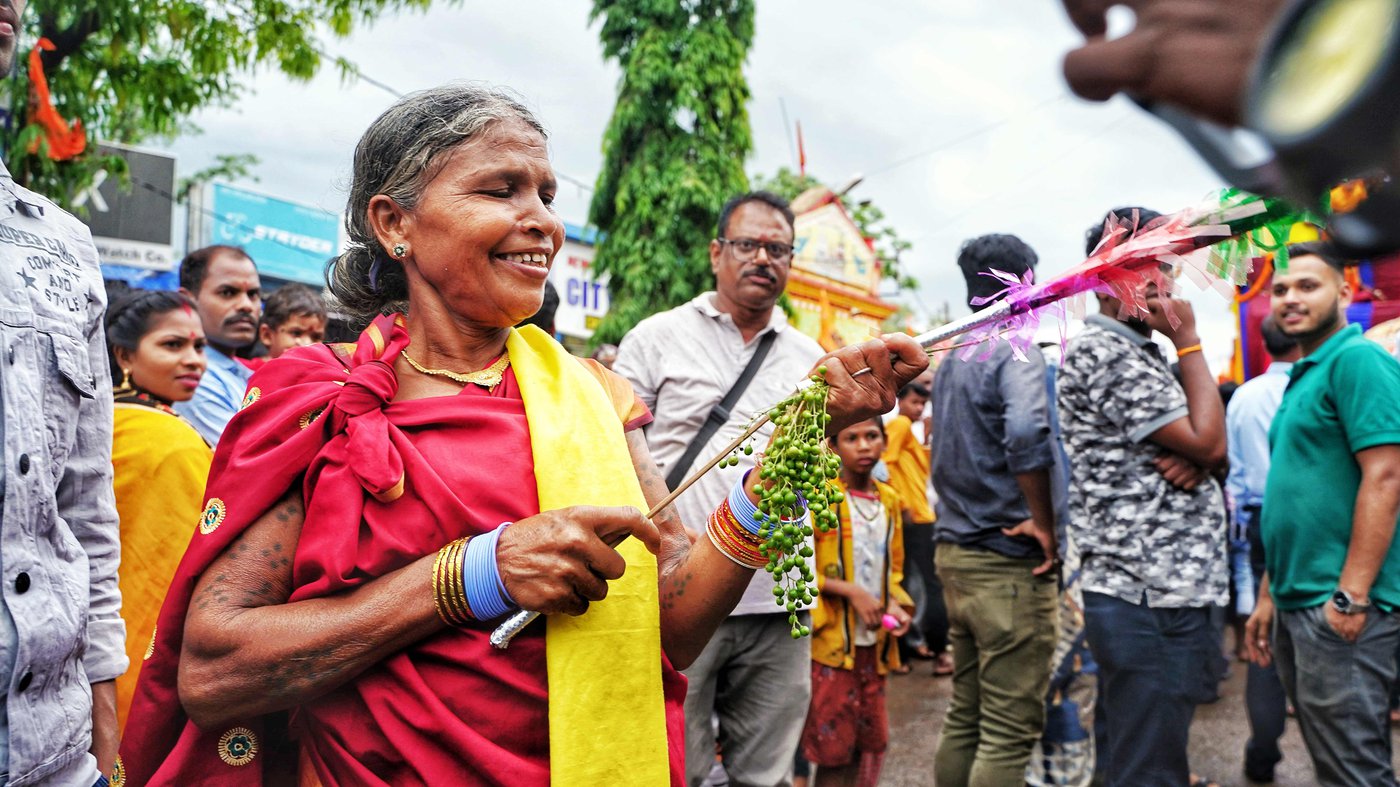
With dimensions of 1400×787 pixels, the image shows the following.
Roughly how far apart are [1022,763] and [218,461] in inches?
145

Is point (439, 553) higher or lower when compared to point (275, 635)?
higher

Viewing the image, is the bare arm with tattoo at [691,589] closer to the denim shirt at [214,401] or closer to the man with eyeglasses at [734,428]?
the man with eyeglasses at [734,428]

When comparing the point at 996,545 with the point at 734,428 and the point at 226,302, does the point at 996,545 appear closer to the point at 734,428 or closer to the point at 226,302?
the point at 734,428

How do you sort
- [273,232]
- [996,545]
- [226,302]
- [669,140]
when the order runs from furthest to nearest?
[273,232], [669,140], [226,302], [996,545]

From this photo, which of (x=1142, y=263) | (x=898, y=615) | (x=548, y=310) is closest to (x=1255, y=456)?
(x=898, y=615)

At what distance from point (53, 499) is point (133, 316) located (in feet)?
7.18

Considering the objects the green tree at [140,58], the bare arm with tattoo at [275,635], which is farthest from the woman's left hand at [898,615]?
the green tree at [140,58]

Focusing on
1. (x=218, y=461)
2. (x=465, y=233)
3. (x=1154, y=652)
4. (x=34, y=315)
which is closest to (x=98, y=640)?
(x=218, y=461)

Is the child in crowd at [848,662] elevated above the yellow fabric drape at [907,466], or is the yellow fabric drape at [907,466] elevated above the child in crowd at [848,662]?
the child in crowd at [848,662]

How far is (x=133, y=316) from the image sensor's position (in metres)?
3.84

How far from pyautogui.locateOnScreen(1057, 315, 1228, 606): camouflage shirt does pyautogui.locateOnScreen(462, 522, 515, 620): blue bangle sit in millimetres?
2852

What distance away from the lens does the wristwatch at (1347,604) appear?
11.4ft

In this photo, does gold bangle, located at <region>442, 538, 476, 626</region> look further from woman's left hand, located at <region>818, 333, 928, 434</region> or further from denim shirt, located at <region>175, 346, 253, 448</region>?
denim shirt, located at <region>175, 346, 253, 448</region>

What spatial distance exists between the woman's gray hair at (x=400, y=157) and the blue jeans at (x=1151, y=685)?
292cm
